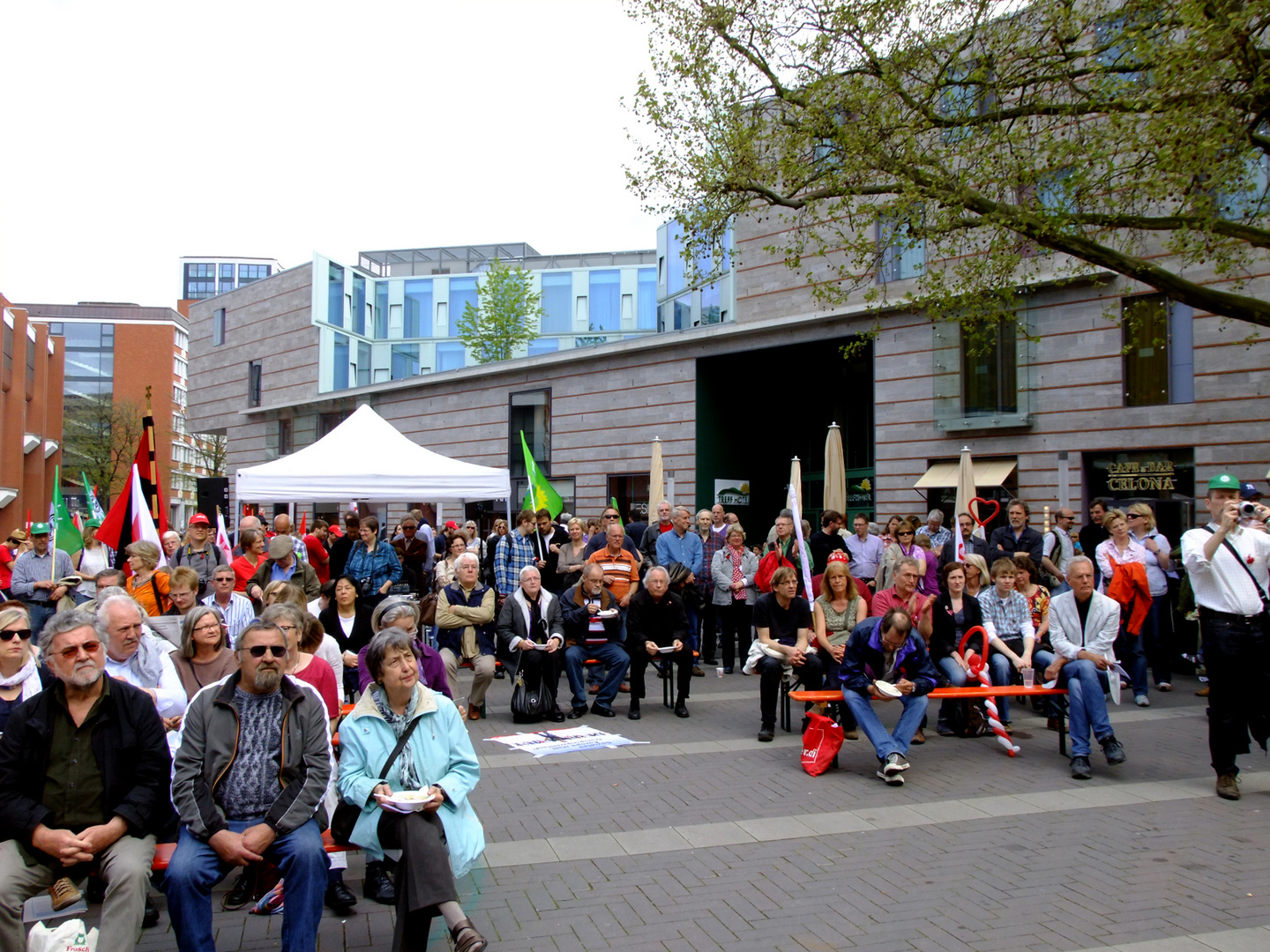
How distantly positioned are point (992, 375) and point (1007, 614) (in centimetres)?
1244

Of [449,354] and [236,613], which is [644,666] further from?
[449,354]

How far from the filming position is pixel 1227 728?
6980 mm

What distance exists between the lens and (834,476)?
17734 mm

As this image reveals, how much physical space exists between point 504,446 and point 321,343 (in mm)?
16152

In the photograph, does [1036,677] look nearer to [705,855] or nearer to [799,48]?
[705,855]

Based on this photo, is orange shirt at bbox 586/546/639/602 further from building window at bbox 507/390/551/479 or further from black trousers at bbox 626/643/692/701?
building window at bbox 507/390/551/479

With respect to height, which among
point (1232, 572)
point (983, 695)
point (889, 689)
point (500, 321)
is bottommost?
point (983, 695)

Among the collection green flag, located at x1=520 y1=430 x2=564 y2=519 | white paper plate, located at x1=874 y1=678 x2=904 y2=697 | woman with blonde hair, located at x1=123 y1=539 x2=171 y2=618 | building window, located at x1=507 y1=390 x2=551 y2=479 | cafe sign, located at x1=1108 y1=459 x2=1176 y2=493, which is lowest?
white paper plate, located at x1=874 y1=678 x2=904 y2=697

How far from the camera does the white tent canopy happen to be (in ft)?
47.8

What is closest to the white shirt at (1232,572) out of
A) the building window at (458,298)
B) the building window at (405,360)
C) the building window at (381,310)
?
the building window at (381,310)

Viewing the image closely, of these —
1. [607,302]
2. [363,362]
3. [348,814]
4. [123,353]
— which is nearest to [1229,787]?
[348,814]

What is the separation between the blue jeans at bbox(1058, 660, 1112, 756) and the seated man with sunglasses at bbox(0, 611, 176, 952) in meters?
6.49

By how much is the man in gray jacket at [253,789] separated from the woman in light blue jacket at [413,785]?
0.63 feet

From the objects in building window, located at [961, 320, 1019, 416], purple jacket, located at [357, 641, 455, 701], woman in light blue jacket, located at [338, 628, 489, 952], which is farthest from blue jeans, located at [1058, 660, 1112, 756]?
building window, located at [961, 320, 1019, 416]
